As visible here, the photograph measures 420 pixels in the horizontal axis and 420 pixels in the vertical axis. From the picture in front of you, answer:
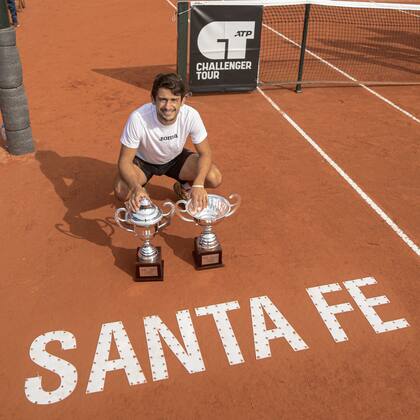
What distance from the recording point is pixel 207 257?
5262mm

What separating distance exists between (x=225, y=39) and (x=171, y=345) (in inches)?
282

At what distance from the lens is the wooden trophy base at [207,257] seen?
523 cm

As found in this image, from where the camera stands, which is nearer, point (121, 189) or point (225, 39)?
point (121, 189)

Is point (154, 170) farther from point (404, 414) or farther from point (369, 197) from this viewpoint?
point (404, 414)

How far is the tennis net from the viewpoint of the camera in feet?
35.2

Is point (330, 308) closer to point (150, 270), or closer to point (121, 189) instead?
point (150, 270)

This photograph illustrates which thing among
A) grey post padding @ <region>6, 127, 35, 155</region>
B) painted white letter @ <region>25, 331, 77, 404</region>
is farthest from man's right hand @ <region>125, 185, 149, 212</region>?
grey post padding @ <region>6, 127, 35, 155</region>

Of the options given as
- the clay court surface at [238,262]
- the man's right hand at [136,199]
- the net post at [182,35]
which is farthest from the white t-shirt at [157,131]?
the net post at [182,35]

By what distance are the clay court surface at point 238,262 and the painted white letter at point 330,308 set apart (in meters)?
0.05

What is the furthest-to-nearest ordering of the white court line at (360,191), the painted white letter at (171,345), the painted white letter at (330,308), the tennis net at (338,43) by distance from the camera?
the tennis net at (338,43), the white court line at (360,191), the painted white letter at (330,308), the painted white letter at (171,345)

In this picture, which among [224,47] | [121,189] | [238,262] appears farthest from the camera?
[224,47]

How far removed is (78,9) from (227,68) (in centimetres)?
1005

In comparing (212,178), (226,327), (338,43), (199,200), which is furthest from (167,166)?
(338,43)

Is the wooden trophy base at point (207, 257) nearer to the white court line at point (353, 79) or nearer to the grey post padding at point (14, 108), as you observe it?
the grey post padding at point (14, 108)
